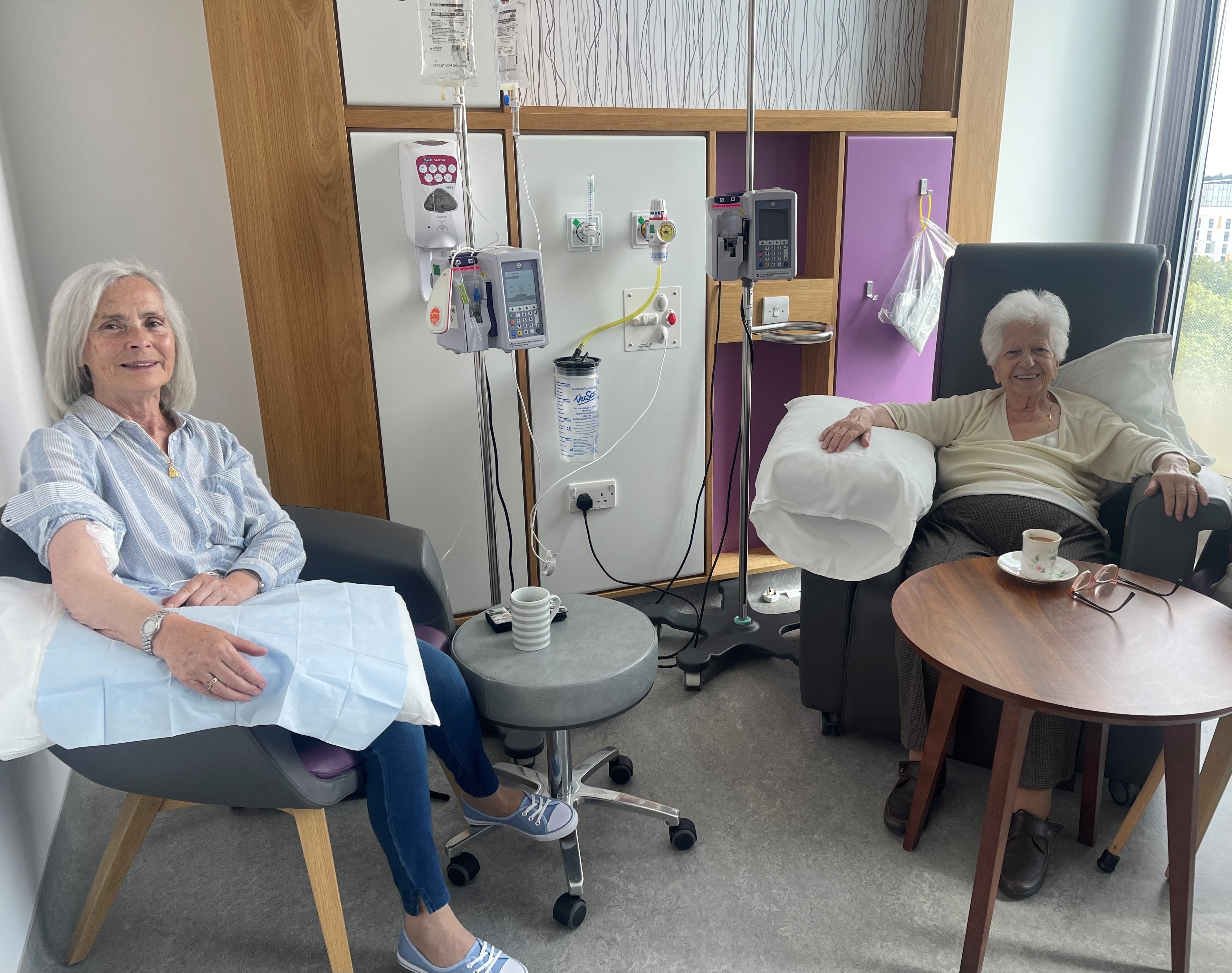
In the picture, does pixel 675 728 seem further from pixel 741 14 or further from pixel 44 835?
pixel 741 14

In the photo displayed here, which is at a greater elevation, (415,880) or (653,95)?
(653,95)

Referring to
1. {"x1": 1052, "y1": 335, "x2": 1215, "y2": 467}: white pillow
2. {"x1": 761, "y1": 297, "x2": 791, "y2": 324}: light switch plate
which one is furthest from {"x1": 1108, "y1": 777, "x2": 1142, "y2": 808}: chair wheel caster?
{"x1": 761, "y1": 297, "x2": 791, "y2": 324}: light switch plate

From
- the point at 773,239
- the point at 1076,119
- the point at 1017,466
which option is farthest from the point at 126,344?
the point at 1076,119

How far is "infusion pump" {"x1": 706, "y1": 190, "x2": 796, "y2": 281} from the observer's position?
7.14 feet

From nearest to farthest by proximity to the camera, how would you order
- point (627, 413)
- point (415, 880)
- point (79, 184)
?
point (415, 880)
point (79, 184)
point (627, 413)

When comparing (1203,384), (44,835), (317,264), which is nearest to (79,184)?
(317,264)

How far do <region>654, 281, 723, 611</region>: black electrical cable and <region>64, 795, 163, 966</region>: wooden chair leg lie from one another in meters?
1.52

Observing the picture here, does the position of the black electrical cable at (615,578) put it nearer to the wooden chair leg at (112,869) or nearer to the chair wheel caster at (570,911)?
the chair wheel caster at (570,911)

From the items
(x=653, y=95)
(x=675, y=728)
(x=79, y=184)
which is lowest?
(x=675, y=728)

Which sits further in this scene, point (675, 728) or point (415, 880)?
point (675, 728)

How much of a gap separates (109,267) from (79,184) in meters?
0.86

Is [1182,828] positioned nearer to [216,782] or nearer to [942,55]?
[216,782]

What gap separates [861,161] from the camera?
2.60 metres

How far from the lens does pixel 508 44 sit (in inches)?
75.5
